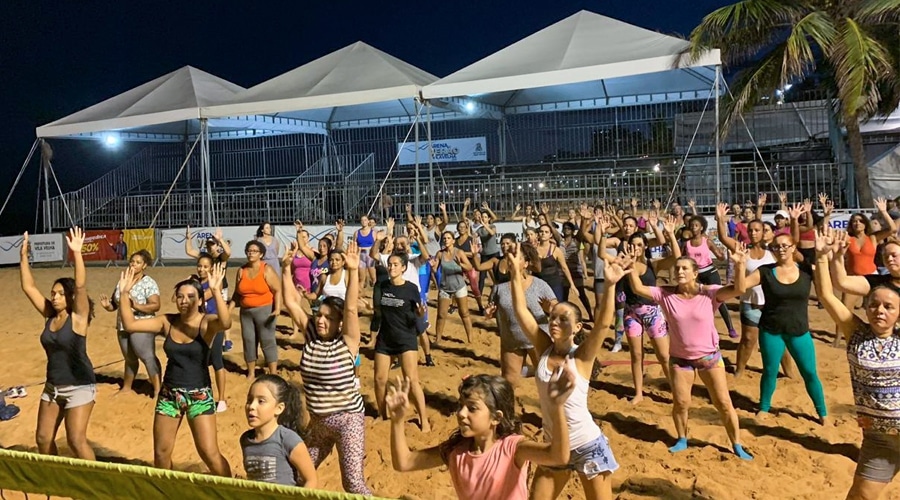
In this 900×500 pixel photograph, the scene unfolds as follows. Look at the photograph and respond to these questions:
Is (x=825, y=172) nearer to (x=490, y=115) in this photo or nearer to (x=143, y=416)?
(x=490, y=115)

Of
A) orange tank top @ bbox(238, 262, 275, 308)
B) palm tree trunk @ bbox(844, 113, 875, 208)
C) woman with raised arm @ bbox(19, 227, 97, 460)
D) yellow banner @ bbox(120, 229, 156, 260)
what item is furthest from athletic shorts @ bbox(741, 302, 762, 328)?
yellow banner @ bbox(120, 229, 156, 260)

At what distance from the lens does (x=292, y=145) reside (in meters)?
26.6

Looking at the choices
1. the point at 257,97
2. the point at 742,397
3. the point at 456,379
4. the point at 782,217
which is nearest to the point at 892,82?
the point at 782,217

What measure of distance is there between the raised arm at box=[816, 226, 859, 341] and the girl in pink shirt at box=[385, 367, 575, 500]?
2157mm

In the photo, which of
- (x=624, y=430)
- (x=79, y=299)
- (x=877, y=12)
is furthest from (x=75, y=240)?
(x=877, y=12)

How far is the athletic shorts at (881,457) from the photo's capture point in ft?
13.3

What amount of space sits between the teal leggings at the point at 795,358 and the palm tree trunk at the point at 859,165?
11.9m

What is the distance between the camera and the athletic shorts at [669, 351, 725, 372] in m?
5.67

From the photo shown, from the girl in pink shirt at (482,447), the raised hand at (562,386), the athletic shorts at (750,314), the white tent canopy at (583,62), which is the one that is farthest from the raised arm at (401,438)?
the white tent canopy at (583,62)

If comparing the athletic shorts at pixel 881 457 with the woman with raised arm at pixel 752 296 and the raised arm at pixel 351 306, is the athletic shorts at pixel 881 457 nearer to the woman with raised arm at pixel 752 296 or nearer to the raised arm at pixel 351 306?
the raised arm at pixel 351 306

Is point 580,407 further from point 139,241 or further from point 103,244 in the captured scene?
point 103,244

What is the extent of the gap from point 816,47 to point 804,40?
2605mm

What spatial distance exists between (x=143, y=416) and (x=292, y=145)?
19.8 meters

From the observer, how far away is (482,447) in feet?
10.9
